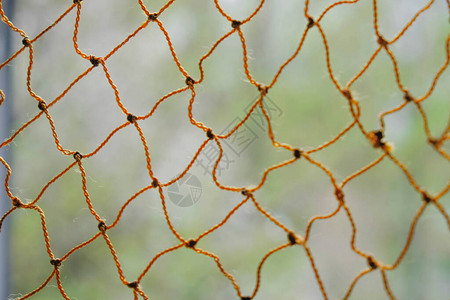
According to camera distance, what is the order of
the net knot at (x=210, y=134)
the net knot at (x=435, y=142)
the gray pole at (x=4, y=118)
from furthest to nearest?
the gray pole at (x=4, y=118) < the net knot at (x=210, y=134) < the net knot at (x=435, y=142)

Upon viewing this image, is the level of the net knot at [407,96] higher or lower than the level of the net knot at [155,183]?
lower

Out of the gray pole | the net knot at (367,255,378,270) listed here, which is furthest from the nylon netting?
the gray pole

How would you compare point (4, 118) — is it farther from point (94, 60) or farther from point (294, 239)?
Result: point (294, 239)

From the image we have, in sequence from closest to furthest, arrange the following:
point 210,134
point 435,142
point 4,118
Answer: point 435,142 < point 210,134 < point 4,118

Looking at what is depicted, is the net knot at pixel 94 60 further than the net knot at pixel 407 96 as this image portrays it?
Yes

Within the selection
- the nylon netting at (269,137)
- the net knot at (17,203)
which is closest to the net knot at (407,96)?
the nylon netting at (269,137)

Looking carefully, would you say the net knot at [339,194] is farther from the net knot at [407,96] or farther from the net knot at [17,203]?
the net knot at [17,203]

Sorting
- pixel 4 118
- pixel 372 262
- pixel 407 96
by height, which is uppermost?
pixel 4 118

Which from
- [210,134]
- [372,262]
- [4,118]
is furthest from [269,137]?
[4,118]

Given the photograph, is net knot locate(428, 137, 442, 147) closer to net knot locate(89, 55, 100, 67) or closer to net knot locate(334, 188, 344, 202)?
net knot locate(334, 188, 344, 202)

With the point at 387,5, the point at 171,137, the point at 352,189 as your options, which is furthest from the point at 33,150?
the point at 387,5

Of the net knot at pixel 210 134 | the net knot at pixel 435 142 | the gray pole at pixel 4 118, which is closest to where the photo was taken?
the net knot at pixel 435 142

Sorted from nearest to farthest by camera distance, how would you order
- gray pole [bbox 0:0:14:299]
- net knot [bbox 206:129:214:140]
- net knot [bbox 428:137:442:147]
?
→ net knot [bbox 428:137:442:147] → net knot [bbox 206:129:214:140] → gray pole [bbox 0:0:14:299]
